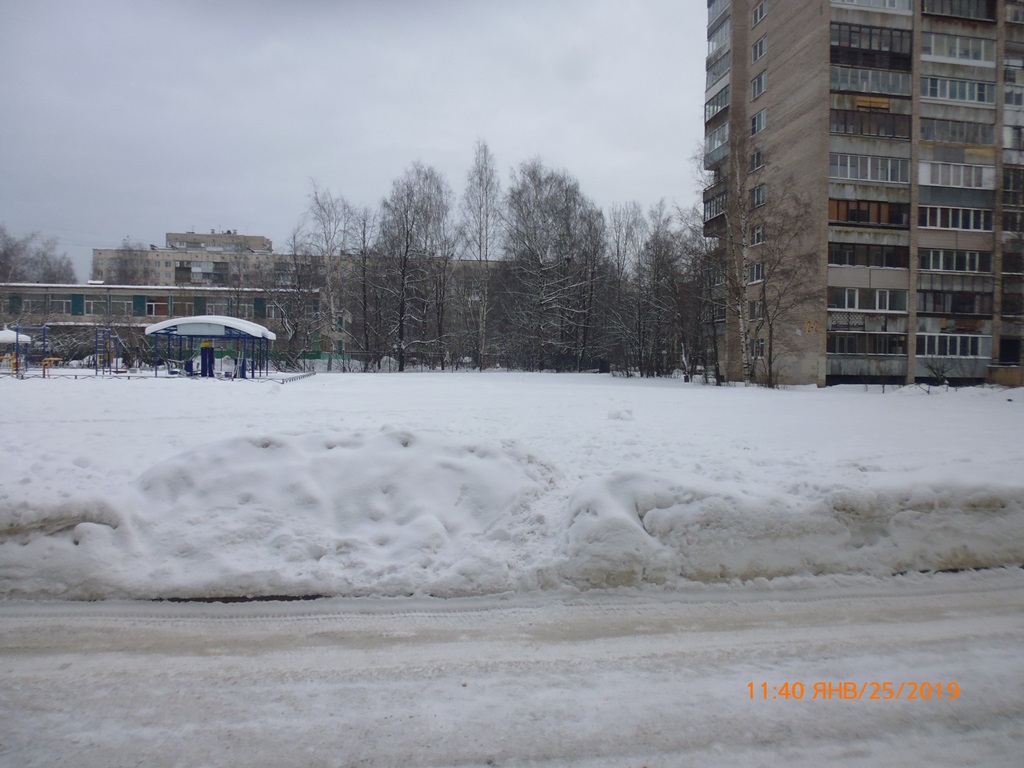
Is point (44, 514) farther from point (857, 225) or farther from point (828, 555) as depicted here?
point (857, 225)

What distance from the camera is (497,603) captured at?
4.66m

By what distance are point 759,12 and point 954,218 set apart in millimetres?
19130

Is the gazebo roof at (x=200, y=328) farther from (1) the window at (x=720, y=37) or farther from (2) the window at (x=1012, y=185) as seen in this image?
(2) the window at (x=1012, y=185)

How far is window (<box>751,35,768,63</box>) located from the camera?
141ft

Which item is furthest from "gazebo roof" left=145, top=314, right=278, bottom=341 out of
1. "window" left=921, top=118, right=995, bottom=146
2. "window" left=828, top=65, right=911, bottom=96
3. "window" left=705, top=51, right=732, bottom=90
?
"window" left=921, top=118, right=995, bottom=146

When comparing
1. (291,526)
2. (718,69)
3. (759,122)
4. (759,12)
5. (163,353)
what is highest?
(759,12)

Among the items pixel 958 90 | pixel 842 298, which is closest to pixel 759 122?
pixel 958 90

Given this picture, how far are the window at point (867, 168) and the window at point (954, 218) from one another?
2.50 m

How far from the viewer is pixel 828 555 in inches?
208

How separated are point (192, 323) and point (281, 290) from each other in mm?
20793

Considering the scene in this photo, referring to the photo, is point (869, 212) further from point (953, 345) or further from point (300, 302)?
point (300, 302)

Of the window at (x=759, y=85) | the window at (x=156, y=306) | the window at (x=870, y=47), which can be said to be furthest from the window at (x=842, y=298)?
the window at (x=156, y=306)

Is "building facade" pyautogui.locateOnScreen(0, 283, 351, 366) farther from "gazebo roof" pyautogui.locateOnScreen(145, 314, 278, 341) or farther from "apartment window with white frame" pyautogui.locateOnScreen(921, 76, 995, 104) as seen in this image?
"apartment window with white frame" pyautogui.locateOnScreen(921, 76, 995, 104)

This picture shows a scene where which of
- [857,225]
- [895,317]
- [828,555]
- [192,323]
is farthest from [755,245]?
[828,555]
